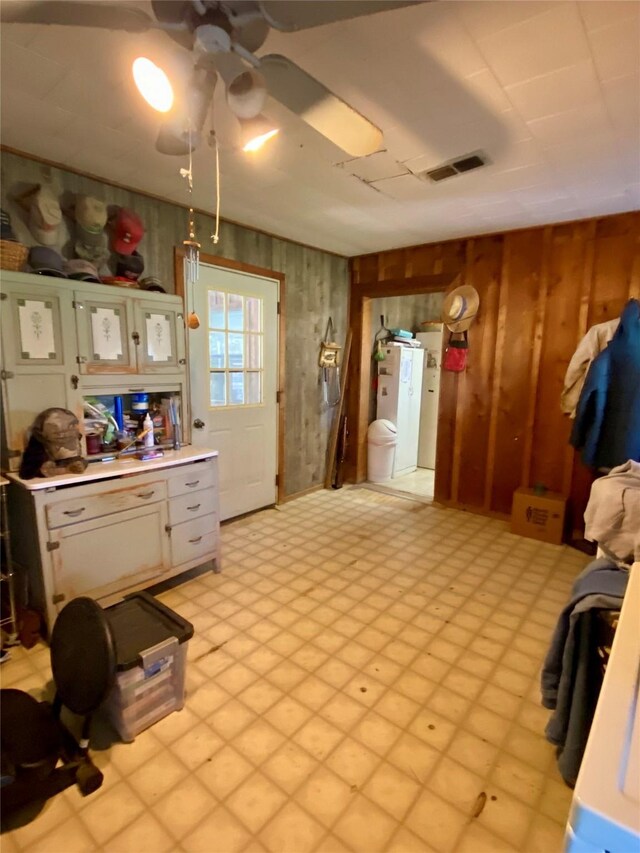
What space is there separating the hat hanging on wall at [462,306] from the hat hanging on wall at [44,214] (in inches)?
119

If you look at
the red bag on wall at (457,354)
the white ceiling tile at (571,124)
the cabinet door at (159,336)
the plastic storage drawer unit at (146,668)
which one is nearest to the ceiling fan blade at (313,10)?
the white ceiling tile at (571,124)

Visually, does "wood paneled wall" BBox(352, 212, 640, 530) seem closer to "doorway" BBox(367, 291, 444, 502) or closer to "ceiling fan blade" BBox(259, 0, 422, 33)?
"doorway" BBox(367, 291, 444, 502)

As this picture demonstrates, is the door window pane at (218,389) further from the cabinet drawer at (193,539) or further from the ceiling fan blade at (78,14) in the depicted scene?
the ceiling fan blade at (78,14)

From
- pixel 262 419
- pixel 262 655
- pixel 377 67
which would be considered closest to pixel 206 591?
pixel 262 655

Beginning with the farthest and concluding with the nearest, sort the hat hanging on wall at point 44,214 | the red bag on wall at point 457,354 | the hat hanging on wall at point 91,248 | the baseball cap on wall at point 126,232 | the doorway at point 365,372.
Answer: the doorway at point 365,372
the red bag on wall at point 457,354
the baseball cap on wall at point 126,232
the hat hanging on wall at point 91,248
the hat hanging on wall at point 44,214

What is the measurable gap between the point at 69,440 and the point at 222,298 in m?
1.71

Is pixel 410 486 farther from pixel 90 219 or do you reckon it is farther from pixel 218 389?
pixel 90 219

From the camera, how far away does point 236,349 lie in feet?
11.8

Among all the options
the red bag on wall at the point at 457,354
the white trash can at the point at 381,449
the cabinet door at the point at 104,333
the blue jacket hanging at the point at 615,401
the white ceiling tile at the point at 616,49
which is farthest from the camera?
the white trash can at the point at 381,449

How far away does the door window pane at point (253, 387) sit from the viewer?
376 centimetres

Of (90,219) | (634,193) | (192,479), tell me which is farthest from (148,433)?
(634,193)

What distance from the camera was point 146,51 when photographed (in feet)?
4.87

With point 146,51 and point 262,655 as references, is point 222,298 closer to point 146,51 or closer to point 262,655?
point 146,51

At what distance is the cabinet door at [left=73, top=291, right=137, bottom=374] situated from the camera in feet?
7.78
